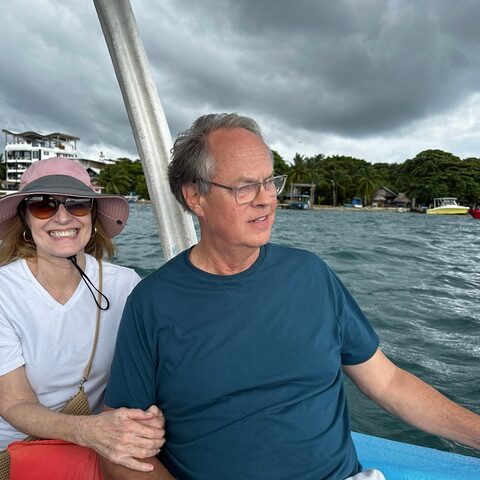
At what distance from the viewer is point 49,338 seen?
62.4 inches

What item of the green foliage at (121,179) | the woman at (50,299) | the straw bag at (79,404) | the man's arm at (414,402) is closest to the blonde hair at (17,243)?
the woman at (50,299)

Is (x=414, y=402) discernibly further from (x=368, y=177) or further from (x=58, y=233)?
(x=368, y=177)

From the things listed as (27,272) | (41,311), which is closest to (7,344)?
(41,311)

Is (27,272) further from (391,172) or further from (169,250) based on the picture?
(391,172)

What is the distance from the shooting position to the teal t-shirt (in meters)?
1.30

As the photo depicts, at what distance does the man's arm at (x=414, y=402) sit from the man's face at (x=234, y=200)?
58 cm

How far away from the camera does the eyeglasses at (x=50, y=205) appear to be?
159 cm

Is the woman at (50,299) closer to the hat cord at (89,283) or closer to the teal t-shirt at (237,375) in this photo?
the hat cord at (89,283)

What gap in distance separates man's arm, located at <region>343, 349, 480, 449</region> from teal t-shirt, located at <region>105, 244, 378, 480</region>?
20 centimetres

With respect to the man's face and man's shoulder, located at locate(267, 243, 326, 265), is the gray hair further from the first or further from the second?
man's shoulder, located at locate(267, 243, 326, 265)

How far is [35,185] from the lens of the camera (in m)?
1.60

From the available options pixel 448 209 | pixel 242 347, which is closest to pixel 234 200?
pixel 242 347

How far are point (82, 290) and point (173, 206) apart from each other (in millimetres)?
608

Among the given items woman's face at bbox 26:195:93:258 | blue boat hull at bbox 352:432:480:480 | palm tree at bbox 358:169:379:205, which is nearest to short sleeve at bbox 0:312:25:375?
woman's face at bbox 26:195:93:258
